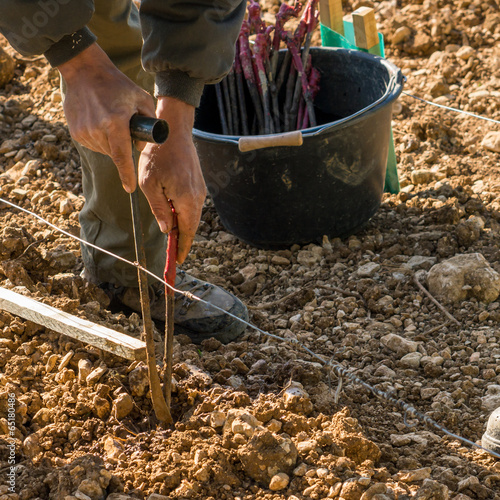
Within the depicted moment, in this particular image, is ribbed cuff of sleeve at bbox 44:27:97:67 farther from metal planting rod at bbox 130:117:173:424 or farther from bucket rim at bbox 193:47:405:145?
bucket rim at bbox 193:47:405:145

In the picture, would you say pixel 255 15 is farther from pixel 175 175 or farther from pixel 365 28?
pixel 175 175

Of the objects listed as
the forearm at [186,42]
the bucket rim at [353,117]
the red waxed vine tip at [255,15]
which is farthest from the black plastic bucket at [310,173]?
the forearm at [186,42]

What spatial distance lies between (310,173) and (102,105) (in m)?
1.25

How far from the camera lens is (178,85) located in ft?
4.93

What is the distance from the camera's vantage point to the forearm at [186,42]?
146 centimetres

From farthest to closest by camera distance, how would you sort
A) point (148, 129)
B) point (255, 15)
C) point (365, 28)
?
1. point (365, 28)
2. point (255, 15)
3. point (148, 129)

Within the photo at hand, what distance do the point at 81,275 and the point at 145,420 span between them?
2.65 ft

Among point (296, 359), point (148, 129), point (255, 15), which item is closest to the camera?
point (148, 129)

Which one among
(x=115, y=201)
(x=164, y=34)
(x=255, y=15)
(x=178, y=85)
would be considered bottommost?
(x=115, y=201)

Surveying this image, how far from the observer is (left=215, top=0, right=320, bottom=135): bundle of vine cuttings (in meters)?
2.70

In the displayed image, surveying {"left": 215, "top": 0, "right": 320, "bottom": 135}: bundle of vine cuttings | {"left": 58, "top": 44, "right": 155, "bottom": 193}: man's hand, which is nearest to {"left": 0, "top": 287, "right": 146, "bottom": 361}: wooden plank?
{"left": 58, "top": 44, "right": 155, "bottom": 193}: man's hand

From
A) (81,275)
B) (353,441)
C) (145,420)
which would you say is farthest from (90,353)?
(353,441)

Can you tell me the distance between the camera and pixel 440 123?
3311 millimetres

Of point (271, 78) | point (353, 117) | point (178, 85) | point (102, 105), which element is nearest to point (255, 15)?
point (271, 78)
